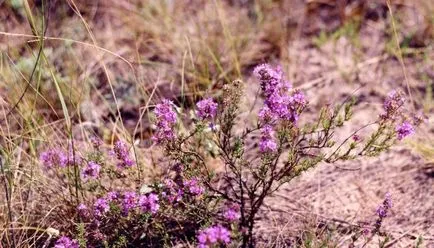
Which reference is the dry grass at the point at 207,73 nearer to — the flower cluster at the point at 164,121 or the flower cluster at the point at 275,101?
the flower cluster at the point at 164,121

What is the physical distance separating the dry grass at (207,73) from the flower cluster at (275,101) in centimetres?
61

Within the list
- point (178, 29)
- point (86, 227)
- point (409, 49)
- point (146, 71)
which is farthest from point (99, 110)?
point (409, 49)

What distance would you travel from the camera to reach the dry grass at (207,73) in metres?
2.62

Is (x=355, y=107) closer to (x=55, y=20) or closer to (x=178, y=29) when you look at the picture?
(x=178, y=29)

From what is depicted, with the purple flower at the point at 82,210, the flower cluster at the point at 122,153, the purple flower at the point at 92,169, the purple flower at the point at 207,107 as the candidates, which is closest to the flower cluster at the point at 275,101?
the purple flower at the point at 207,107

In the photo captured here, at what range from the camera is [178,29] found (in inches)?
156

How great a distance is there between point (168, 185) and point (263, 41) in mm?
1967

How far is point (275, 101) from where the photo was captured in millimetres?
2082

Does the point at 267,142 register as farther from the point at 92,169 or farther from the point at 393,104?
the point at 92,169

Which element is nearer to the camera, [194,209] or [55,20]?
[194,209]

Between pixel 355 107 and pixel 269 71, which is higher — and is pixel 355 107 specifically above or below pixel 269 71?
above

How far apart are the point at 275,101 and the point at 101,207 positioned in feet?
2.59

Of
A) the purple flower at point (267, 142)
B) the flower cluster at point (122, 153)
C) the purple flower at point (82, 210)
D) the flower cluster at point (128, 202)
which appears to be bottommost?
the purple flower at point (82, 210)

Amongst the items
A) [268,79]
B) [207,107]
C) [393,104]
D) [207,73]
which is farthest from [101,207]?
[207,73]
